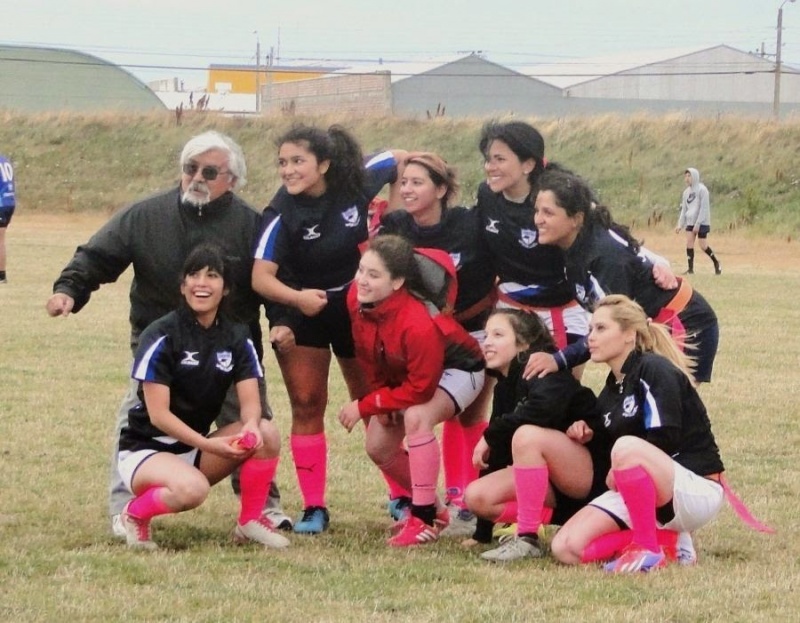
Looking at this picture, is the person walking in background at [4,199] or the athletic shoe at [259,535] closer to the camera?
the athletic shoe at [259,535]

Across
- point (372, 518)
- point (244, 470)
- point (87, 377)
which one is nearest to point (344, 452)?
point (372, 518)

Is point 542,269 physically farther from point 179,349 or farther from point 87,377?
point 87,377

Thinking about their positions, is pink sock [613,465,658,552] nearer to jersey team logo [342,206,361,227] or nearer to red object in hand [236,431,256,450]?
red object in hand [236,431,256,450]

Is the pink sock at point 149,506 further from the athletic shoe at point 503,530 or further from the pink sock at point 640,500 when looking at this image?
the pink sock at point 640,500

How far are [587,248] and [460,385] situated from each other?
83 cm

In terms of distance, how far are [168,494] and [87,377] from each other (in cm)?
483

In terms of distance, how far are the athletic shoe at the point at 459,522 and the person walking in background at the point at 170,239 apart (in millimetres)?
997

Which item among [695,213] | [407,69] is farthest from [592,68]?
[695,213]

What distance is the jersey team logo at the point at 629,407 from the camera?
5.18 m

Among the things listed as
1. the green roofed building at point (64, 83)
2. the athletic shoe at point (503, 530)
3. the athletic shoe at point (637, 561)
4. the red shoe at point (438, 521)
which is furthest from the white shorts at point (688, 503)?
the green roofed building at point (64, 83)

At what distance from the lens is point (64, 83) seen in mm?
57250

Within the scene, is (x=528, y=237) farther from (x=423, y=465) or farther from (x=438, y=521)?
(x=438, y=521)

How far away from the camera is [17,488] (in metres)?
6.58

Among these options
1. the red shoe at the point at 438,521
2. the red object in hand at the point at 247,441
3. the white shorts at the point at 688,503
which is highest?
the red object in hand at the point at 247,441
